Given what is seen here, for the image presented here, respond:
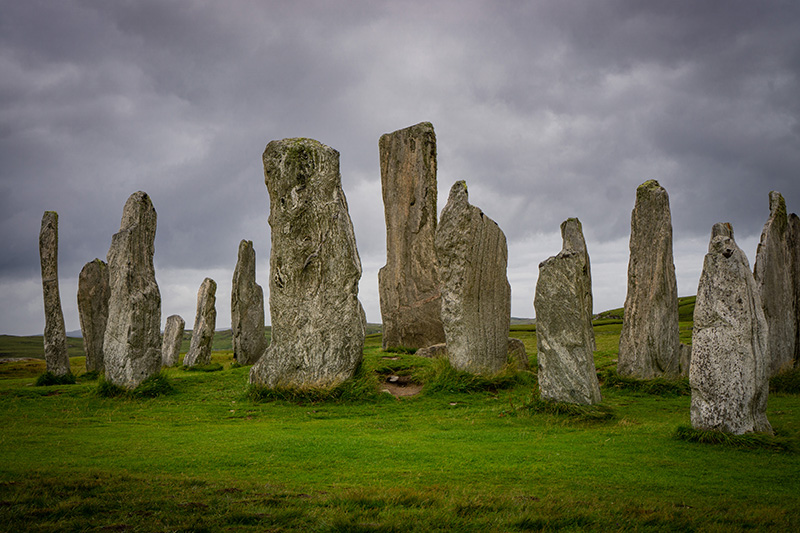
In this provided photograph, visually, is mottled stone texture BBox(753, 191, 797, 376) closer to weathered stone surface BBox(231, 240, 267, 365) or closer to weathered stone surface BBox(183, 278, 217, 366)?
weathered stone surface BBox(231, 240, 267, 365)

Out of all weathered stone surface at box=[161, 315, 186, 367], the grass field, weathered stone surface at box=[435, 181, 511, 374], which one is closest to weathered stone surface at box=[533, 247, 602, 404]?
the grass field

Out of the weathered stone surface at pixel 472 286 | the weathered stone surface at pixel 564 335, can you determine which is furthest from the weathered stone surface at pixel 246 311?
the weathered stone surface at pixel 564 335

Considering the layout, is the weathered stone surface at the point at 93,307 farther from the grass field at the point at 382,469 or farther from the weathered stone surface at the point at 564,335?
the weathered stone surface at the point at 564,335

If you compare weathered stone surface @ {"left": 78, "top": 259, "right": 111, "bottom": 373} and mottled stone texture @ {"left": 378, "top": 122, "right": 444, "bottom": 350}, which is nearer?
→ mottled stone texture @ {"left": 378, "top": 122, "right": 444, "bottom": 350}

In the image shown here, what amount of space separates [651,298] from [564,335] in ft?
15.8

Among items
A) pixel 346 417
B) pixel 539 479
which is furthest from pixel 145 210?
pixel 539 479

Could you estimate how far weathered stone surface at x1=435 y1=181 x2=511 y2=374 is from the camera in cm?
1427

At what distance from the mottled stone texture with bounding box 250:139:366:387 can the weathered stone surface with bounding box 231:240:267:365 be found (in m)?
7.71

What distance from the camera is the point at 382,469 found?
7.25 metres

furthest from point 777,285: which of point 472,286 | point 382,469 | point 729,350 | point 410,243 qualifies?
point 382,469

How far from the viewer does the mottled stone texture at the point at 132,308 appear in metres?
13.9

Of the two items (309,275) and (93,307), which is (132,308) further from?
(93,307)

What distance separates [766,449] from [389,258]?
1391 cm

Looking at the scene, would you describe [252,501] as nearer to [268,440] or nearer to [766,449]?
[268,440]
